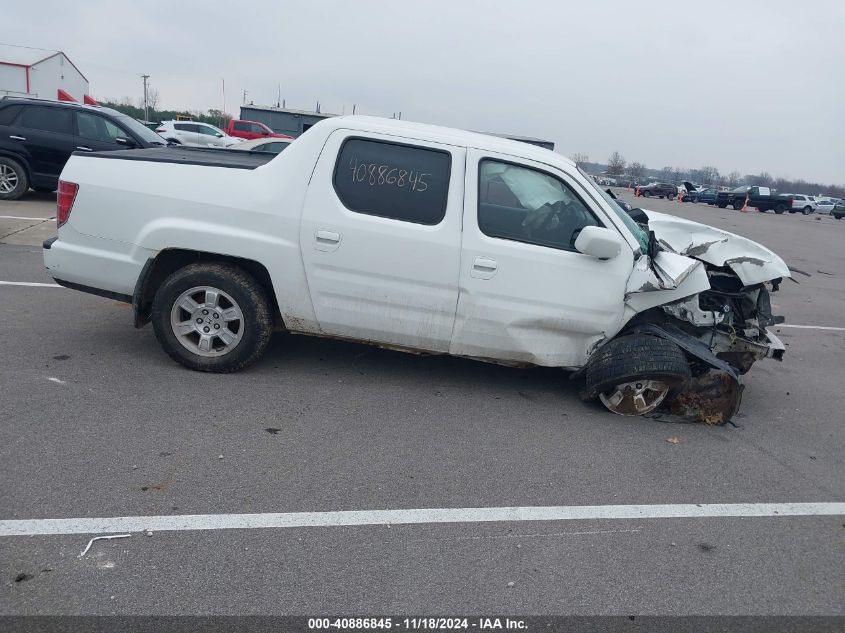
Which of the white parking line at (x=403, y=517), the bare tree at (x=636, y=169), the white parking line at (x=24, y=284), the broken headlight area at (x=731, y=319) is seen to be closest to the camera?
the white parking line at (x=403, y=517)

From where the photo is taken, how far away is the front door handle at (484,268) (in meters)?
4.75

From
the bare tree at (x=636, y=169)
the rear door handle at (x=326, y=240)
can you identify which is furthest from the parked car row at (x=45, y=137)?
the bare tree at (x=636, y=169)

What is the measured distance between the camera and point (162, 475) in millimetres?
3664

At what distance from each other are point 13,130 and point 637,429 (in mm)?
11579

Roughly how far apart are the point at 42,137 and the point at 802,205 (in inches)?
1946

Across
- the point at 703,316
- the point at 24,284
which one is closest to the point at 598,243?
the point at 703,316

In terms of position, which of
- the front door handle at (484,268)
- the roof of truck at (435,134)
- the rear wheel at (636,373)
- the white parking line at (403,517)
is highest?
the roof of truck at (435,134)

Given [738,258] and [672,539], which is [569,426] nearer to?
[672,539]

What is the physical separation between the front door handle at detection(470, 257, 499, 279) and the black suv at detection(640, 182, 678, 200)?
5317 centimetres

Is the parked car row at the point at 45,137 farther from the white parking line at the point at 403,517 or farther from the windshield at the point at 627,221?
the white parking line at the point at 403,517

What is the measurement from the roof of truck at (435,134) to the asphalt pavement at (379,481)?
5.89 feet

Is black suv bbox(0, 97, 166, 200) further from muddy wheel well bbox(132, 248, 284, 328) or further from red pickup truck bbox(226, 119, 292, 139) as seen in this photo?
red pickup truck bbox(226, 119, 292, 139)

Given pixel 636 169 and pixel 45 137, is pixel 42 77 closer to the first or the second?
pixel 45 137

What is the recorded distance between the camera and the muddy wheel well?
4.87 m
